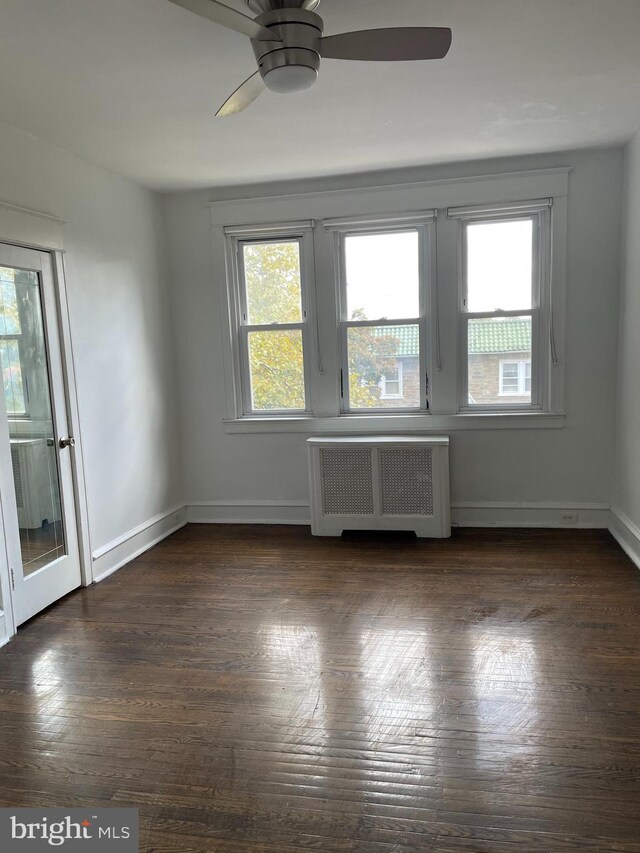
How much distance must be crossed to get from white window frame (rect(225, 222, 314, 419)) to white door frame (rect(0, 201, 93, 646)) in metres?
1.52

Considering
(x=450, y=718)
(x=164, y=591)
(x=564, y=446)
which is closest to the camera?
(x=450, y=718)

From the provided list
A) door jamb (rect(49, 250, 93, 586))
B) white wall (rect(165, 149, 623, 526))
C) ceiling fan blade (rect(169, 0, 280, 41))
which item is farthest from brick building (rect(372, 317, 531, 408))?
ceiling fan blade (rect(169, 0, 280, 41))

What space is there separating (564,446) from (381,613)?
2.13 metres

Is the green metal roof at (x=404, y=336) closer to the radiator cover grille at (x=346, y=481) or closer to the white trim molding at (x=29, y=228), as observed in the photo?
the radiator cover grille at (x=346, y=481)

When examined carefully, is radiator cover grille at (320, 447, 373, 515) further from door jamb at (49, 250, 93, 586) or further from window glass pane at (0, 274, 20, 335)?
window glass pane at (0, 274, 20, 335)

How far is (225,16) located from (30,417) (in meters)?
2.40

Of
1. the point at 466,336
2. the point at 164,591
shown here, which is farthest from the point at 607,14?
the point at 164,591

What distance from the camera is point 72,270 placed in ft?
12.4

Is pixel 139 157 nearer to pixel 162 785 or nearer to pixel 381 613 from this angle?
pixel 381 613

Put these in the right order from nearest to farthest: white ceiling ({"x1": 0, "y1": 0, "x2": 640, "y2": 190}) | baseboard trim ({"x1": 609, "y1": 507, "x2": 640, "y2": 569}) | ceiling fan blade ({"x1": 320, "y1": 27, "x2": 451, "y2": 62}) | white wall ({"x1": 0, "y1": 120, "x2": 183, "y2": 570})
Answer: ceiling fan blade ({"x1": 320, "y1": 27, "x2": 451, "y2": 62}) < white ceiling ({"x1": 0, "y1": 0, "x2": 640, "y2": 190}) < white wall ({"x1": 0, "y1": 120, "x2": 183, "y2": 570}) < baseboard trim ({"x1": 609, "y1": 507, "x2": 640, "y2": 569})

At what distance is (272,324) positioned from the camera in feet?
16.2

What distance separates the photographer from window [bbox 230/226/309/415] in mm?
4867

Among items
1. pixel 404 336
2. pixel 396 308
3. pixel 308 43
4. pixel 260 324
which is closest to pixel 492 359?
pixel 404 336

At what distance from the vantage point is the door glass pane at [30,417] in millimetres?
3277
